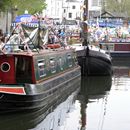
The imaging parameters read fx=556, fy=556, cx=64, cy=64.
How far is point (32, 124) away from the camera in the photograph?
1411 centimetres

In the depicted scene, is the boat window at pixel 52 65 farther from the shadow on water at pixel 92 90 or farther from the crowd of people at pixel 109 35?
the crowd of people at pixel 109 35

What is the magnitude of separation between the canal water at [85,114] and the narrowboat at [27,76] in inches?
11.9

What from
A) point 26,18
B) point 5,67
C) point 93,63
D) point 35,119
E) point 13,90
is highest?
point 26,18

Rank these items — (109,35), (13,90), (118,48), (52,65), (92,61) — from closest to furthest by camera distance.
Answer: (13,90), (52,65), (92,61), (118,48), (109,35)

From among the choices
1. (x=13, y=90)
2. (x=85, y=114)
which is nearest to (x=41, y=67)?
(x=85, y=114)

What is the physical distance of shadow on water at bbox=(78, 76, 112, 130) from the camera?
57.4 feet

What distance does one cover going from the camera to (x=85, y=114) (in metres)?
16.0

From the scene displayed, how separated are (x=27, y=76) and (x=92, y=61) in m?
10.7

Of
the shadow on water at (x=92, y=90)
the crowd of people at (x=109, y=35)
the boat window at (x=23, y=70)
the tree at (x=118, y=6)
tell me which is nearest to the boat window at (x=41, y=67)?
the boat window at (x=23, y=70)

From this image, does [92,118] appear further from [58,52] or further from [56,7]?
[56,7]

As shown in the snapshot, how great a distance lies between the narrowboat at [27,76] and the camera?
48.4ft

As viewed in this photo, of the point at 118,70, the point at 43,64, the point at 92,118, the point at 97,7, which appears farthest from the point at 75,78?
the point at 97,7

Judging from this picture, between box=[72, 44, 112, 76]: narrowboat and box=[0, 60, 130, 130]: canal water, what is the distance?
315 centimetres

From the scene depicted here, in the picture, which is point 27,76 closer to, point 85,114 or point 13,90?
point 13,90
